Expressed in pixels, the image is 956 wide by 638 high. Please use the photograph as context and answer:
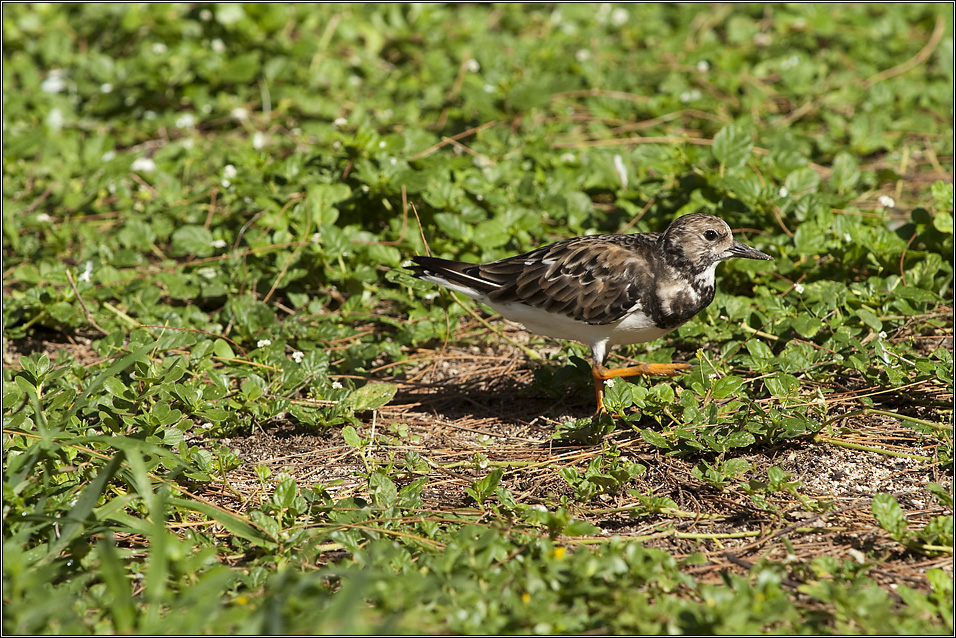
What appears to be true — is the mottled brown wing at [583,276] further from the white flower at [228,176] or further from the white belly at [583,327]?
the white flower at [228,176]

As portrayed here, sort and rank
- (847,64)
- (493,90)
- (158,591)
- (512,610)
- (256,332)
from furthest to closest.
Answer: (847,64), (493,90), (256,332), (512,610), (158,591)

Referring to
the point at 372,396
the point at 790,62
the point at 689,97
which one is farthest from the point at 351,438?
the point at 790,62

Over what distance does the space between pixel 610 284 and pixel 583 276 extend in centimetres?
18

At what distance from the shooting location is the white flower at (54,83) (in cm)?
952

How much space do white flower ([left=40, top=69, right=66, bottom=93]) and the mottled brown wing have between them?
6.25 metres

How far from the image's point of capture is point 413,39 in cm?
1035

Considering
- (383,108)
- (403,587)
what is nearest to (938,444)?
(403,587)

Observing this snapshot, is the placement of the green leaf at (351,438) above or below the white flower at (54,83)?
below

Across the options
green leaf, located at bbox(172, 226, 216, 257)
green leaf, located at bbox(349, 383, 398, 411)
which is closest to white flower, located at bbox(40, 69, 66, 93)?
green leaf, located at bbox(172, 226, 216, 257)

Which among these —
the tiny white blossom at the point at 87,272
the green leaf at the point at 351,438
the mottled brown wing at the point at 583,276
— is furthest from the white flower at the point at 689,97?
the tiny white blossom at the point at 87,272

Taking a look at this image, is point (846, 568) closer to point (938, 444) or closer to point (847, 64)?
point (938, 444)

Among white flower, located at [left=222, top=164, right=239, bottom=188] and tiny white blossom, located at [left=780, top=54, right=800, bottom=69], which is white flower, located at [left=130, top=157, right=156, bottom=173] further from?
tiny white blossom, located at [left=780, top=54, right=800, bottom=69]

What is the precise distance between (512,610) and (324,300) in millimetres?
3886

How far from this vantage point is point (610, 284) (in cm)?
541
